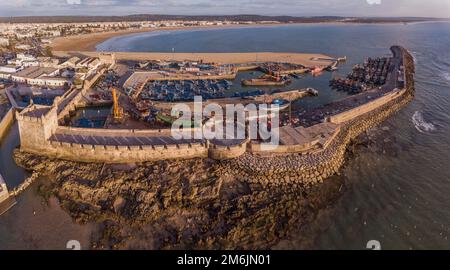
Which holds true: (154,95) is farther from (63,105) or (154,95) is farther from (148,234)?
(148,234)

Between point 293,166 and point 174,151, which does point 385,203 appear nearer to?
point 293,166

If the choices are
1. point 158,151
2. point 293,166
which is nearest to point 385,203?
point 293,166

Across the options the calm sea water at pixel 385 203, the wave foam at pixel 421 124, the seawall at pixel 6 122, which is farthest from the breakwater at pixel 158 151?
the wave foam at pixel 421 124

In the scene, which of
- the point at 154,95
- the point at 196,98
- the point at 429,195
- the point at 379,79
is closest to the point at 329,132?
the point at 429,195

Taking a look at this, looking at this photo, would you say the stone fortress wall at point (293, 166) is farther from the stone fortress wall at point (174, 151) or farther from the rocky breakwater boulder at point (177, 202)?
the rocky breakwater boulder at point (177, 202)

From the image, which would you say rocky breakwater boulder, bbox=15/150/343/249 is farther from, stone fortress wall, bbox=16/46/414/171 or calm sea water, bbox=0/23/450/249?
calm sea water, bbox=0/23/450/249

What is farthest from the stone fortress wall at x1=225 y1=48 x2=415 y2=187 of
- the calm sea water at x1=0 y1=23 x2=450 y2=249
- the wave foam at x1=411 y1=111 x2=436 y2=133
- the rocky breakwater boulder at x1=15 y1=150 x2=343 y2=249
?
the wave foam at x1=411 y1=111 x2=436 y2=133

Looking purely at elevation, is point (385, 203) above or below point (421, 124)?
below

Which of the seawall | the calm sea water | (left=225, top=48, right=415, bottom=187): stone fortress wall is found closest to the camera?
the calm sea water

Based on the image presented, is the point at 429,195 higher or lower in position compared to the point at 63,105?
lower
